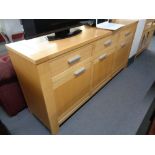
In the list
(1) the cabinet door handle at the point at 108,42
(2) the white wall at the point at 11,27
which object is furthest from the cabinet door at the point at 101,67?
(2) the white wall at the point at 11,27

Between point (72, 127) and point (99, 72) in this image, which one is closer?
point (72, 127)

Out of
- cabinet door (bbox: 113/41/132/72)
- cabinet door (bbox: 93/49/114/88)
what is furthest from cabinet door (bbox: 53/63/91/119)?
cabinet door (bbox: 113/41/132/72)

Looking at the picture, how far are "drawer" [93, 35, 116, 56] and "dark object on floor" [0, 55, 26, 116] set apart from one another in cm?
83

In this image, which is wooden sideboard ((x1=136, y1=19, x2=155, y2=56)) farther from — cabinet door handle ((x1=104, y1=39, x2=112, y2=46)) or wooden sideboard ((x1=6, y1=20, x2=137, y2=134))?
cabinet door handle ((x1=104, y1=39, x2=112, y2=46))

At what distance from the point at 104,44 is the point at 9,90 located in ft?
3.51

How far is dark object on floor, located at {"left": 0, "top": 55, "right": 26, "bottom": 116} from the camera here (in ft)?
3.88

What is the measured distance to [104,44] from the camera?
1366mm

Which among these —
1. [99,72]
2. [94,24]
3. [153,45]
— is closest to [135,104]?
[99,72]

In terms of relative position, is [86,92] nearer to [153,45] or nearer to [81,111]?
[81,111]

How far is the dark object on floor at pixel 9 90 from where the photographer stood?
3.88 ft

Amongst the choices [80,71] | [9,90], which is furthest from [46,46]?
[9,90]

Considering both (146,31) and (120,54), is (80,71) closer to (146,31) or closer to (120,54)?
(120,54)

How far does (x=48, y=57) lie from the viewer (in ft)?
2.71

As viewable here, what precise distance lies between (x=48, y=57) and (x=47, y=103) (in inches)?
14.4
